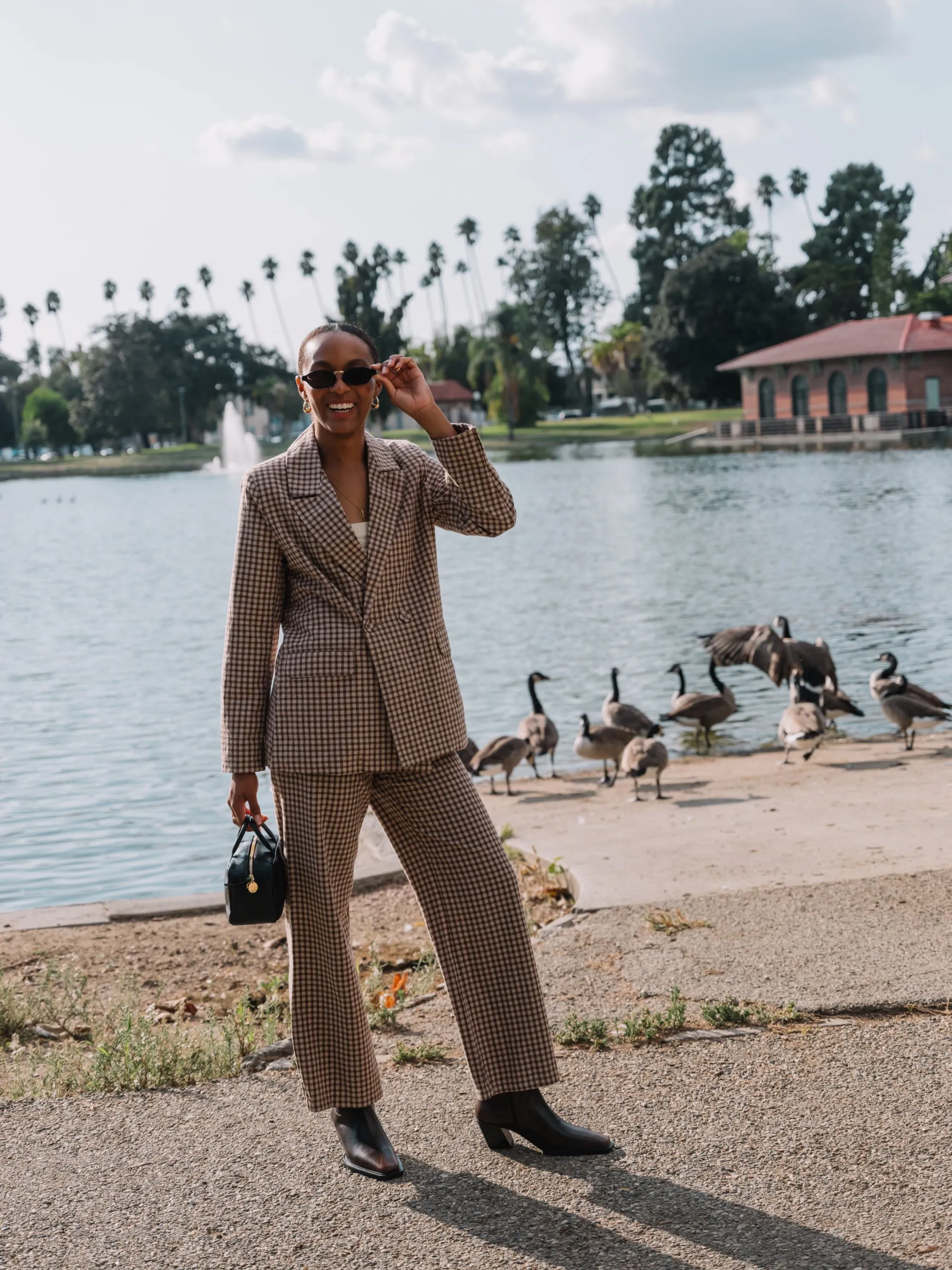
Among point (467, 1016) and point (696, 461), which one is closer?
point (467, 1016)

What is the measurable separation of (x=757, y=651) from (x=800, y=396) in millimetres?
68666

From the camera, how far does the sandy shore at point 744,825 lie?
288 inches

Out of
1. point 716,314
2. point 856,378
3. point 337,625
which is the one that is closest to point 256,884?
point 337,625

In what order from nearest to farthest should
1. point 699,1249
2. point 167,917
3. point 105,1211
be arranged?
1. point 699,1249
2. point 105,1211
3. point 167,917

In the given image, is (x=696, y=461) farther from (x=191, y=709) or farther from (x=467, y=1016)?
(x=467, y=1016)

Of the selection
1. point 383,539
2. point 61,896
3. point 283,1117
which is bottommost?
point 61,896

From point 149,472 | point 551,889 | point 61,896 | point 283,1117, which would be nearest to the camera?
point 283,1117

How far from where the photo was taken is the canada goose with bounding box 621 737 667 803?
11.1m

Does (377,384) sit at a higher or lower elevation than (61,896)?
higher

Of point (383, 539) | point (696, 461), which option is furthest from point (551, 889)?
point (696, 461)

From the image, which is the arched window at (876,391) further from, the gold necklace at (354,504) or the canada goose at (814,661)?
the gold necklace at (354,504)

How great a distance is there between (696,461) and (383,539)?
224 feet

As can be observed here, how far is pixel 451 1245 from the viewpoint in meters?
3.69

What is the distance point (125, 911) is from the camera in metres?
8.40
